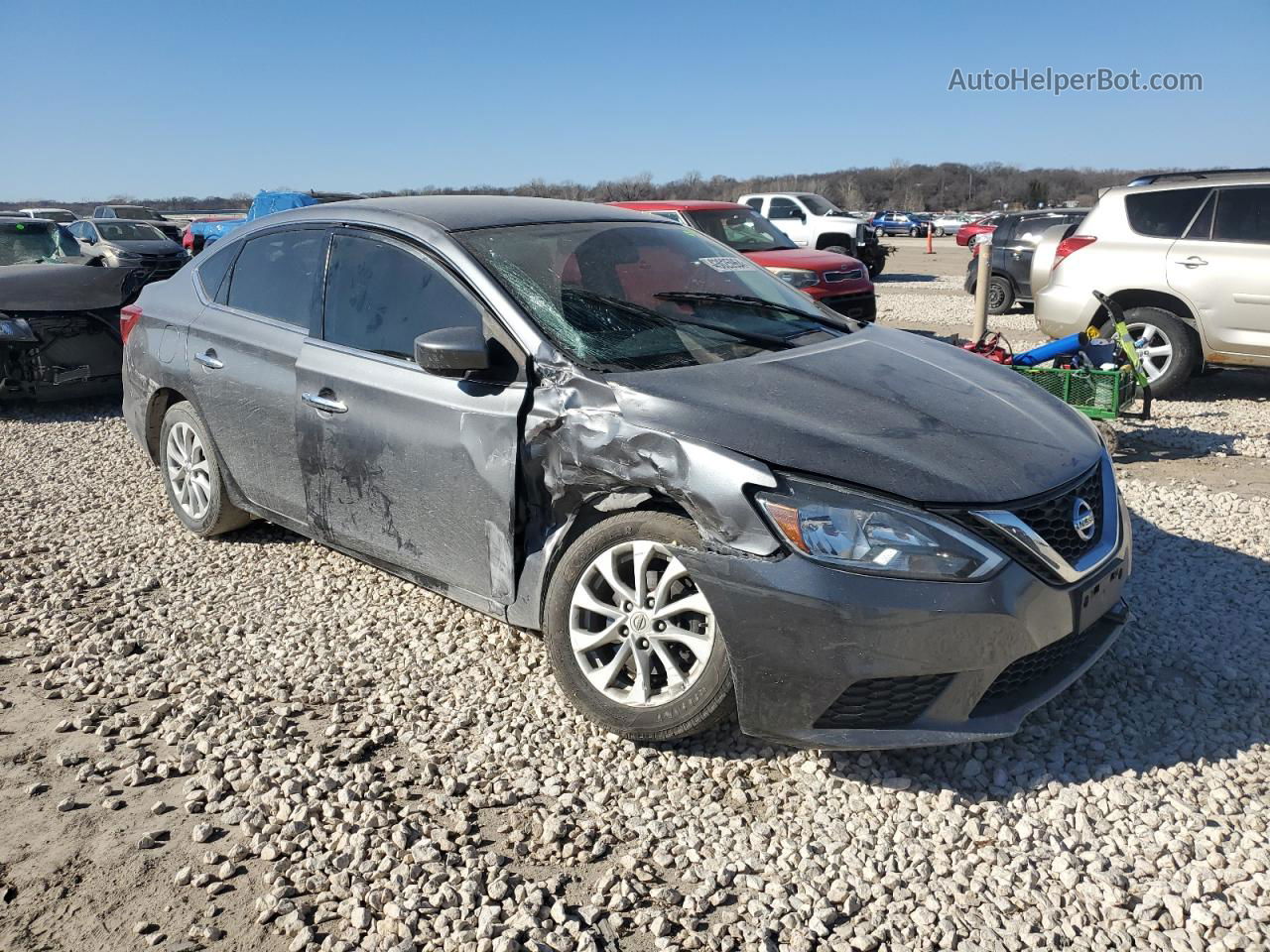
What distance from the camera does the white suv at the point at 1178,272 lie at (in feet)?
26.9

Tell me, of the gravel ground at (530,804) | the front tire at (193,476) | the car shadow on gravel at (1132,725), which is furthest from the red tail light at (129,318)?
the car shadow on gravel at (1132,725)

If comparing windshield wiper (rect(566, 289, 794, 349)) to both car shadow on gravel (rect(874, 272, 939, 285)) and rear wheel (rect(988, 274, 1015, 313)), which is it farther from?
car shadow on gravel (rect(874, 272, 939, 285))

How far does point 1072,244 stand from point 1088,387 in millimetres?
2242

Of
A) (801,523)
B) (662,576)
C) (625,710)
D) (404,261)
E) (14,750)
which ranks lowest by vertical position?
(14,750)

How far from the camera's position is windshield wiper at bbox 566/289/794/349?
376cm

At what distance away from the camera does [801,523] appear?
2.83 m

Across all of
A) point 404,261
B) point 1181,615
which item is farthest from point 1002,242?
point 404,261

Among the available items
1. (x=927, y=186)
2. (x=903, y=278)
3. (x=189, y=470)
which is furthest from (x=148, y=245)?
(x=927, y=186)

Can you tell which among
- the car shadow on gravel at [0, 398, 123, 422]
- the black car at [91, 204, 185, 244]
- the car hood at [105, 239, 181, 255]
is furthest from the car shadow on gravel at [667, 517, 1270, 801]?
the black car at [91, 204, 185, 244]

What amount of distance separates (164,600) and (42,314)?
15.8 ft

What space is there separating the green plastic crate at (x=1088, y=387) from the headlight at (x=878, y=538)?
4.88 m

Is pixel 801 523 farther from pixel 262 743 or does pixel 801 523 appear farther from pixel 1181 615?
pixel 1181 615

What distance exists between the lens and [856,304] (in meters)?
12.9

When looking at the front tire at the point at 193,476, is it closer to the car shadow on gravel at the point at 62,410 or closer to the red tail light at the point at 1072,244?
the car shadow on gravel at the point at 62,410
